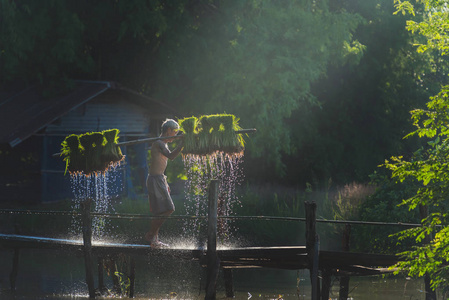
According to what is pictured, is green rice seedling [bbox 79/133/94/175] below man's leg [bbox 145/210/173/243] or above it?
above

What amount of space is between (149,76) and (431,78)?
1468 centimetres

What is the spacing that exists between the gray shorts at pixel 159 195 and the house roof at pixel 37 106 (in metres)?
9.98

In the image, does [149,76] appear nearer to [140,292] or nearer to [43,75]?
[43,75]

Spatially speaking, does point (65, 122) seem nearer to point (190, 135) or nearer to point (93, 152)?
point (93, 152)

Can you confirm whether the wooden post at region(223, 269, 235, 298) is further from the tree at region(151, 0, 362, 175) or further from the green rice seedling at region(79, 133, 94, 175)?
the tree at region(151, 0, 362, 175)

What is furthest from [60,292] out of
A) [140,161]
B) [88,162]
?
[140,161]

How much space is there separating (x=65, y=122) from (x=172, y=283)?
9931mm

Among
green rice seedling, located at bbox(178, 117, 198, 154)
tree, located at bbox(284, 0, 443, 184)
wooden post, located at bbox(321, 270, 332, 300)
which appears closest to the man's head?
green rice seedling, located at bbox(178, 117, 198, 154)

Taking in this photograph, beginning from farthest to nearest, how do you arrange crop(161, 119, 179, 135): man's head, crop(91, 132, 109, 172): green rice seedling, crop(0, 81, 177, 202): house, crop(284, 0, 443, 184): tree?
crop(284, 0, 443, 184): tree → crop(0, 81, 177, 202): house → crop(91, 132, 109, 172): green rice seedling → crop(161, 119, 179, 135): man's head

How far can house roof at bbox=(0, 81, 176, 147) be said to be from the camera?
2270cm

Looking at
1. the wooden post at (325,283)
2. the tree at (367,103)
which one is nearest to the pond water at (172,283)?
the wooden post at (325,283)

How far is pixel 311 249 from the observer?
40.1 ft

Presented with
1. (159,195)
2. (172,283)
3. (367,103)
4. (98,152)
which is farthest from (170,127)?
(367,103)

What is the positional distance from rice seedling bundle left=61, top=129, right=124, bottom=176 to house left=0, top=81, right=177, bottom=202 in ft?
29.5
